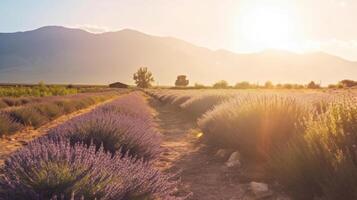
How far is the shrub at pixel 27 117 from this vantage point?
1335cm

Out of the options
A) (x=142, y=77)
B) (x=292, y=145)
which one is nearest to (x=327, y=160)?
(x=292, y=145)

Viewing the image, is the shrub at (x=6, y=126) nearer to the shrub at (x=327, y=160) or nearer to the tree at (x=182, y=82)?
the shrub at (x=327, y=160)

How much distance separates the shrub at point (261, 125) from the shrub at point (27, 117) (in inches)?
314

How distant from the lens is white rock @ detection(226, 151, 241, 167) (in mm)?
6859

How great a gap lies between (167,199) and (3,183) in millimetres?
1363

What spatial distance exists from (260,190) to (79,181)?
2897 mm

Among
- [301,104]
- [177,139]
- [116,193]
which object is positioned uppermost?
[301,104]

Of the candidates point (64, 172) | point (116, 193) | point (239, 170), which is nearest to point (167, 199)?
point (116, 193)

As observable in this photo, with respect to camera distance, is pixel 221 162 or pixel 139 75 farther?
pixel 139 75

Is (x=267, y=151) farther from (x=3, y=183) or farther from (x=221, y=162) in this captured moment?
(x=3, y=183)

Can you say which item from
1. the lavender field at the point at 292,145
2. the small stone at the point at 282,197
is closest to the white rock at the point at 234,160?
the lavender field at the point at 292,145

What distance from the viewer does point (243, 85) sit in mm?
65375

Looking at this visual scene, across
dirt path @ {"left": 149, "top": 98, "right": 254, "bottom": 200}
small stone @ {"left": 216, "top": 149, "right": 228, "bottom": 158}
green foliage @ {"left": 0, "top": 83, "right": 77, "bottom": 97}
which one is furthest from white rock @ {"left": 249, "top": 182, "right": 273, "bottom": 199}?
green foliage @ {"left": 0, "top": 83, "right": 77, "bottom": 97}

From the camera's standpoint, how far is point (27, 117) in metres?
13.6
